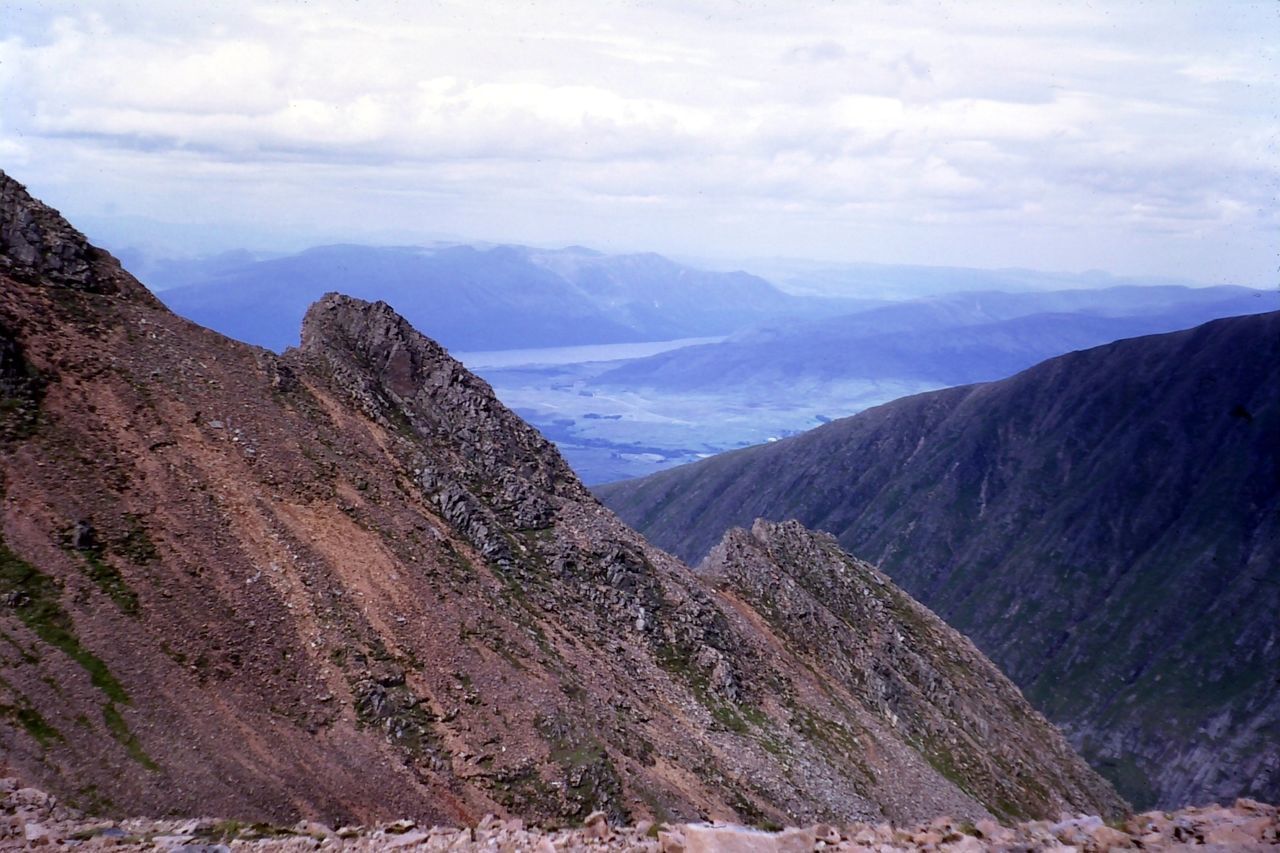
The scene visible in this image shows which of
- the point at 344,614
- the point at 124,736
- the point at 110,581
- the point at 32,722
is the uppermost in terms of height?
the point at 110,581

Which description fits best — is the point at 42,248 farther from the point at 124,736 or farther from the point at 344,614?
the point at 124,736

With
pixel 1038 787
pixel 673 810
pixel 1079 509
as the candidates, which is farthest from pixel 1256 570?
pixel 673 810

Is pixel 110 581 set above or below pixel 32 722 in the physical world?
above

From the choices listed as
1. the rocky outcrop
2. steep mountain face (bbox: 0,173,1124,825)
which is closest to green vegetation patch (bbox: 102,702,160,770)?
steep mountain face (bbox: 0,173,1124,825)

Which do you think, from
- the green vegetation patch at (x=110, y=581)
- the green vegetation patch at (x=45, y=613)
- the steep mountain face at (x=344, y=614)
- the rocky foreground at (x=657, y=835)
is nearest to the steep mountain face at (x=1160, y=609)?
the steep mountain face at (x=344, y=614)

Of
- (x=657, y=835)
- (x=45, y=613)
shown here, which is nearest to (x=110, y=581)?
(x=45, y=613)

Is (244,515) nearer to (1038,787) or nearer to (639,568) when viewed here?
(639,568)

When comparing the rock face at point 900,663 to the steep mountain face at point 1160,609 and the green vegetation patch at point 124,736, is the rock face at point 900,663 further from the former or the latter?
the steep mountain face at point 1160,609
